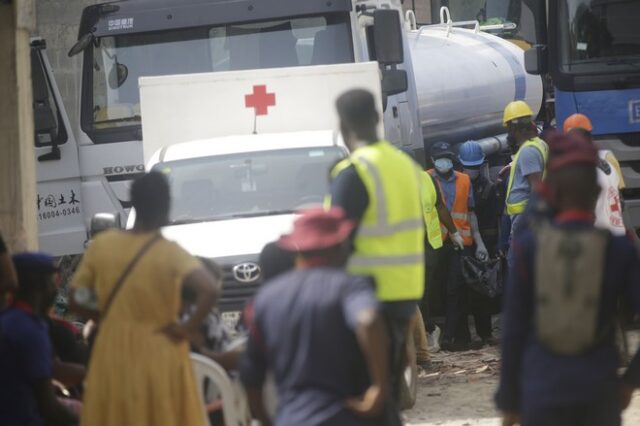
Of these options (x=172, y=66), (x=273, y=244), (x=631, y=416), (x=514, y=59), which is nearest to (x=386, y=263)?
(x=273, y=244)

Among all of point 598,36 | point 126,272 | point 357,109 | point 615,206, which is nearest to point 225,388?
point 126,272

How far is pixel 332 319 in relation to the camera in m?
5.14

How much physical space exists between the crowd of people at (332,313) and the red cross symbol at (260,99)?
3.67 metres

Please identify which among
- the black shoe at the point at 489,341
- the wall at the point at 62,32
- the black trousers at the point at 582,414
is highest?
the wall at the point at 62,32

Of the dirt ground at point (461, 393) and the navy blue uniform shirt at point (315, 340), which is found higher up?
the navy blue uniform shirt at point (315, 340)

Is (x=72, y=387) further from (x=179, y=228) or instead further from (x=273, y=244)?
(x=179, y=228)

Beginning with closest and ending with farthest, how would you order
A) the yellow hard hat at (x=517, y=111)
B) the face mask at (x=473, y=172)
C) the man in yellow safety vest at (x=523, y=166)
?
the man in yellow safety vest at (x=523, y=166)
the yellow hard hat at (x=517, y=111)
the face mask at (x=473, y=172)

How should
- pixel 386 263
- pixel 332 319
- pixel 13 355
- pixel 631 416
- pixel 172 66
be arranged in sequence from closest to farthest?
pixel 332 319 < pixel 13 355 < pixel 386 263 < pixel 631 416 < pixel 172 66

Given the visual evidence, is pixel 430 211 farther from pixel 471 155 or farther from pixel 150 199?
pixel 150 199

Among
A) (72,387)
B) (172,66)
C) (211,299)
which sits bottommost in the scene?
(72,387)

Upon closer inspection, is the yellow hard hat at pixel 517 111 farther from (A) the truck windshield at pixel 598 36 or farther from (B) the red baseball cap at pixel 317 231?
(B) the red baseball cap at pixel 317 231

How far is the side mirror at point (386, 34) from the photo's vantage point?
13203 millimetres

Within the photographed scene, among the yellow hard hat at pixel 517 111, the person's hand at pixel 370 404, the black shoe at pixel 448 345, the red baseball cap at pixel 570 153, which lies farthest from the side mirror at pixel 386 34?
the person's hand at pixel 370 404

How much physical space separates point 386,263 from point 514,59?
46.5ft
